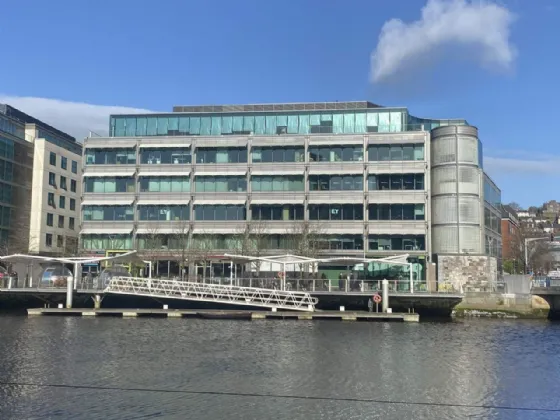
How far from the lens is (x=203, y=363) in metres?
→ 25.6

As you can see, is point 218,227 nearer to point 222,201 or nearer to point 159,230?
point 222,201

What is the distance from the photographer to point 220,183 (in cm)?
7931

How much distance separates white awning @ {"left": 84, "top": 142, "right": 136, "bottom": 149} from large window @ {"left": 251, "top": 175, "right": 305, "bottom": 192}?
17854 millimetres

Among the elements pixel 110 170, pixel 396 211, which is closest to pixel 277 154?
pixel 396 211

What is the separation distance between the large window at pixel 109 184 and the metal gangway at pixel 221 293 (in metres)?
27.9

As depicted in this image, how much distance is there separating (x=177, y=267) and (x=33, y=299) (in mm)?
22009

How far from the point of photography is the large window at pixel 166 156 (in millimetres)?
80500

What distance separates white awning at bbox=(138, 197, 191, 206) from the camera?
261 feet

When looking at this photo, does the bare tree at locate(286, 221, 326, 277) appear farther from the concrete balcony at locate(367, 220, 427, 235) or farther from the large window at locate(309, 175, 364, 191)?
the concrete balcony at locate(367, 220, 427, 235)

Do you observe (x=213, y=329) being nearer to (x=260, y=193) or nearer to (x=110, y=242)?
(x=260, y=193)

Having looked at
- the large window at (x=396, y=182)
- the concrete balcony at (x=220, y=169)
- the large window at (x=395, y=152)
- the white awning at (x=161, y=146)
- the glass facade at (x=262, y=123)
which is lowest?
the large window at (x=396, y=182)

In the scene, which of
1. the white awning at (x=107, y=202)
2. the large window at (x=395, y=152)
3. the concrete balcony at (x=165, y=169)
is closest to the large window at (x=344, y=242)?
the large window at (x=395, y=152)

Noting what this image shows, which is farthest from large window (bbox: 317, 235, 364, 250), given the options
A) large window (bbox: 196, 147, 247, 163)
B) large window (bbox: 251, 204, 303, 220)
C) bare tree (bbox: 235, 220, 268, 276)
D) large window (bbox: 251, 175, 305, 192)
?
large window (bbox: 196, 147, 247, 163)

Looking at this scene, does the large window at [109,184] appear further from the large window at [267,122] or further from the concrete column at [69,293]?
the concrete column at [69,293]
